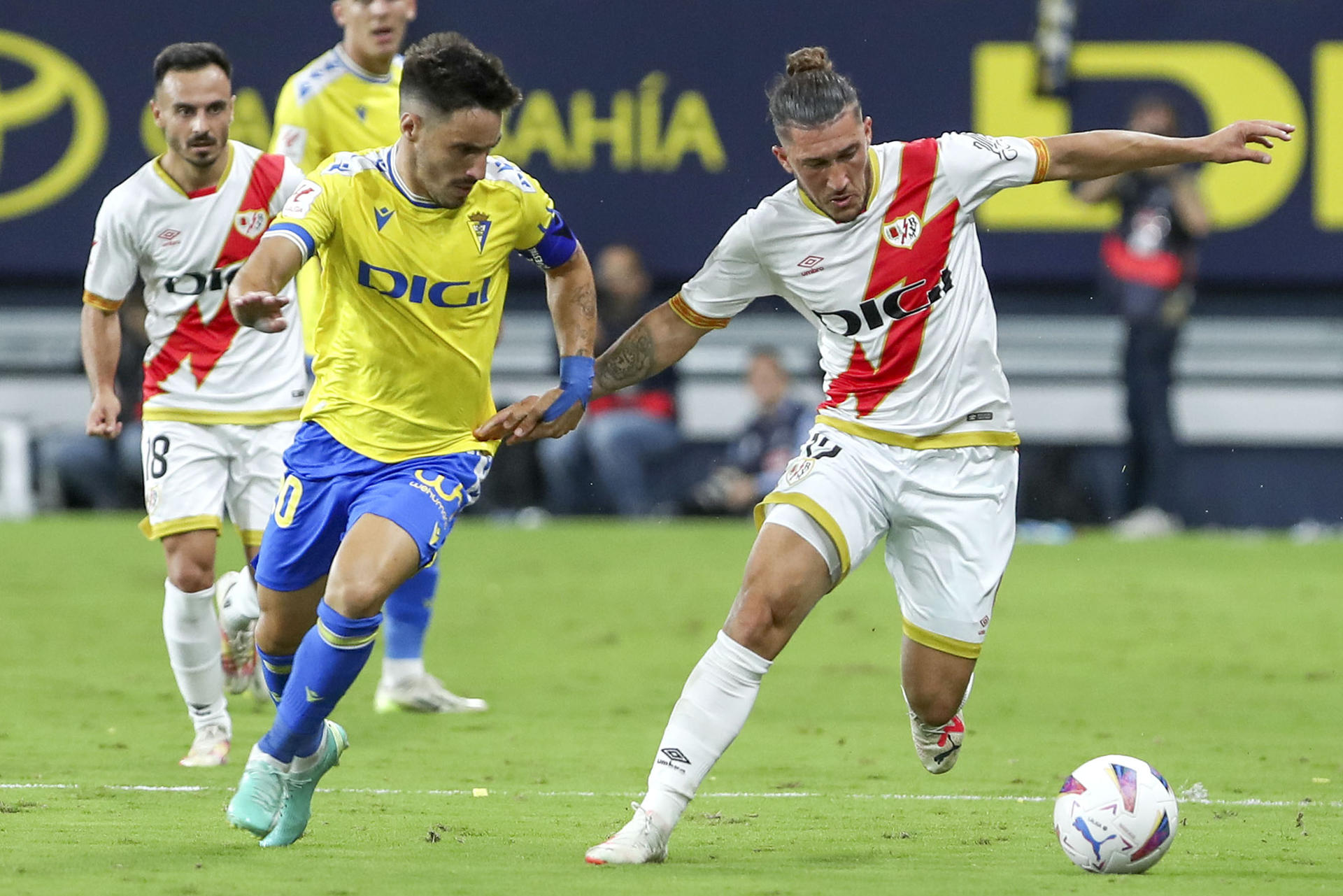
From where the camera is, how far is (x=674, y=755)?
5.74 m

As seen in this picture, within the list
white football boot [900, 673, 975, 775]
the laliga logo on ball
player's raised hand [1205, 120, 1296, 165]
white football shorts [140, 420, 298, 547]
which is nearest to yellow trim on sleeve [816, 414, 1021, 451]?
white football boot [900, 673, 975, 775]

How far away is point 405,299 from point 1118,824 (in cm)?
263

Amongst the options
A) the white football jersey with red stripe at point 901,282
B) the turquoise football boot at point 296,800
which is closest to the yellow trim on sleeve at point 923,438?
the white football jersey with red stripe at point 901,282

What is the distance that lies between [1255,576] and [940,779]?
699cm

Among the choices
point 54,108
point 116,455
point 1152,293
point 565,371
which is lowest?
point 116,455

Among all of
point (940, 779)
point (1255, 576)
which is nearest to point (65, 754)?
point (940, 779)

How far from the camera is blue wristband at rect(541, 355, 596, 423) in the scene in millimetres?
6348

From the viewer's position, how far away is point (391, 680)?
8945mm

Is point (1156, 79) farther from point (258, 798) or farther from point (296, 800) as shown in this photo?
point (258, 798)

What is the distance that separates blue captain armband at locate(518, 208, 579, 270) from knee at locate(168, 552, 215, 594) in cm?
202

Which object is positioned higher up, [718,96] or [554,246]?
[554,246]

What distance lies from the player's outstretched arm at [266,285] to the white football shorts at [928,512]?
1596mm

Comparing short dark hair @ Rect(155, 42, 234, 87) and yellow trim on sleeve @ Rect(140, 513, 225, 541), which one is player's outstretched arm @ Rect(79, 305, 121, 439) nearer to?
yellow trim on sleeve @ Rect(140, 513, 225, 541)

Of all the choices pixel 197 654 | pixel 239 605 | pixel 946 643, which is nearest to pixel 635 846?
pixel 946 643
